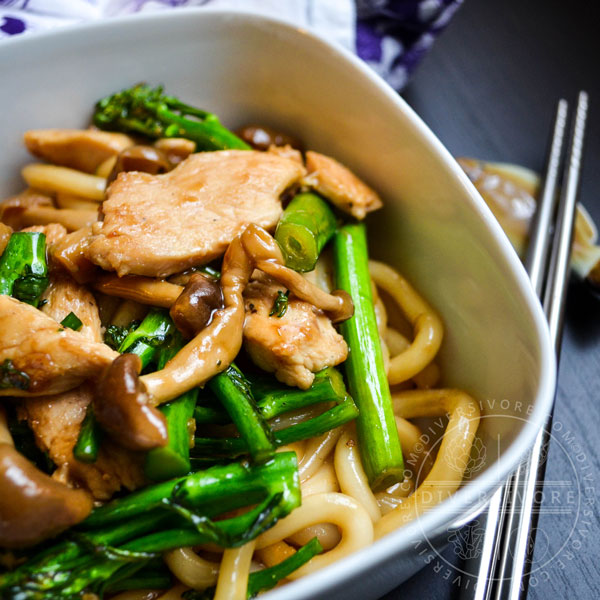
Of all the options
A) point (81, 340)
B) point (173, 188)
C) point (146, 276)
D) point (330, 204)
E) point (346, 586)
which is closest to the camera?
point (346, 586)

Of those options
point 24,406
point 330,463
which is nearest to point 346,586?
point 330,463

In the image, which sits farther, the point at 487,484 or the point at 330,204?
the point at 330,204

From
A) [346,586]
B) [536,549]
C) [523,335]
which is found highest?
[523,335]

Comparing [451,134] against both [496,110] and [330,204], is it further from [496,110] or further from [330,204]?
[330,204]

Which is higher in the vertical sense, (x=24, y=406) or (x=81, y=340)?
(x=81, y=340)

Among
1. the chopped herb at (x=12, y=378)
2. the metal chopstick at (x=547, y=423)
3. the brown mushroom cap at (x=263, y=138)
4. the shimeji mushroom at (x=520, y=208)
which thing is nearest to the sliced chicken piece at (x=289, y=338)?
the chopped herb at (x=12, y=378)

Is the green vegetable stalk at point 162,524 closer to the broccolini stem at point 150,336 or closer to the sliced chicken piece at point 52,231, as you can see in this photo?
the broccolini stem at point 150,336
